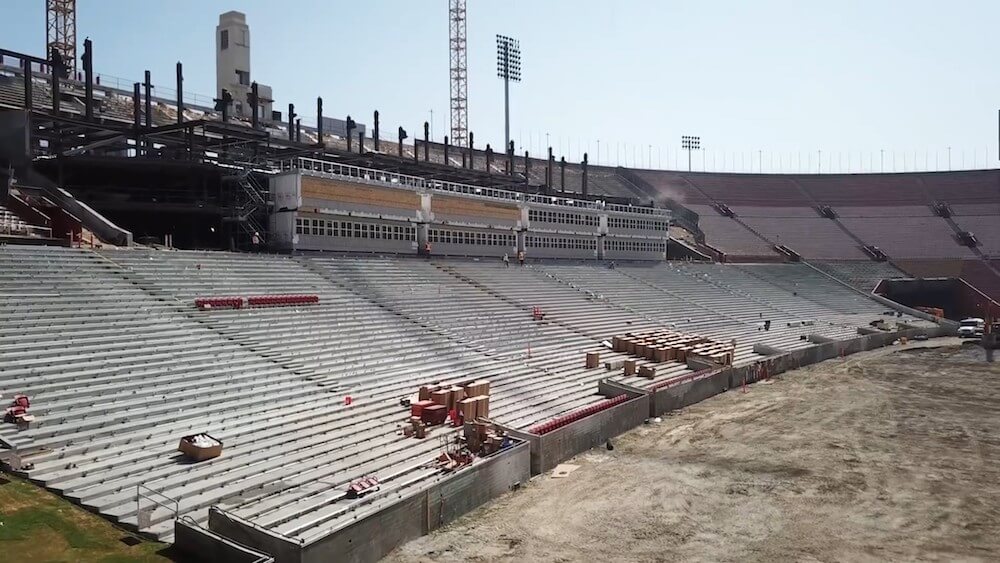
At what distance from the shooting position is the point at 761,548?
38.9 feet

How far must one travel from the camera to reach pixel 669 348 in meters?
29.0

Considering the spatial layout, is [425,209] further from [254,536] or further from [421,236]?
[254,536]

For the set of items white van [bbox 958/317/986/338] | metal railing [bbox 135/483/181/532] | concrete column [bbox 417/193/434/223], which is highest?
→ concrete column [bbox 417/193/434/223]

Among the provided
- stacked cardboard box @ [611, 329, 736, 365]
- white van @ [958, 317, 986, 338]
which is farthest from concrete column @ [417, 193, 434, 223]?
white van @ [958, 317, 986, 338]

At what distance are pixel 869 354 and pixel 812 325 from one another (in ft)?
14.6

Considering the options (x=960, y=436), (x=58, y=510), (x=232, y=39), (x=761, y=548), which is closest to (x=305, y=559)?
(x=58, y=510)

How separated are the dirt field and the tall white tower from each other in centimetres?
5211

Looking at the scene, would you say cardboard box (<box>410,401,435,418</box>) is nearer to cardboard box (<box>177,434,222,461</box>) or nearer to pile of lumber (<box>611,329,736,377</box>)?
cardboard box (<box>177,434,222,461</box>)

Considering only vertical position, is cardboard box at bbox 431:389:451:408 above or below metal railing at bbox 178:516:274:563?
above

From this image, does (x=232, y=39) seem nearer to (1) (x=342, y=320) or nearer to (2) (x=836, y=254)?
(1) (x=342, y=320)

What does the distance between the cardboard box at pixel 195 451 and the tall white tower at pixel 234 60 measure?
173ft

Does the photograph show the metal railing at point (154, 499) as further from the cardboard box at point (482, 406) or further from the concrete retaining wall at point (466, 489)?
the cardboard box at point (482, 406)

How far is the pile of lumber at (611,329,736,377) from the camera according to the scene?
28.8 m

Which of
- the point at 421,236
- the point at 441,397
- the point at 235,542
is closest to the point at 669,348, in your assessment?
the point at 441,397
